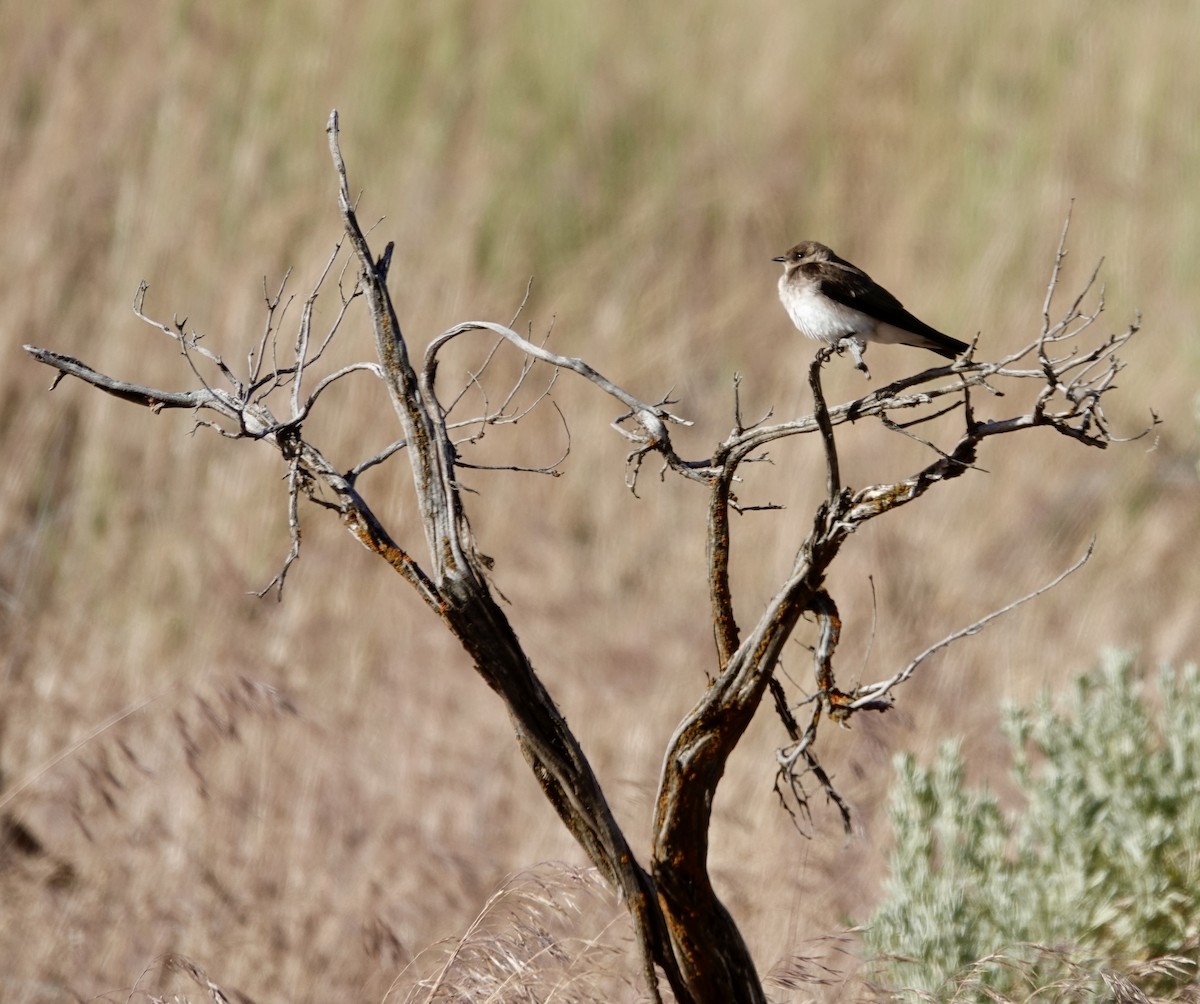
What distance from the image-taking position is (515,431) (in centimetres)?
721

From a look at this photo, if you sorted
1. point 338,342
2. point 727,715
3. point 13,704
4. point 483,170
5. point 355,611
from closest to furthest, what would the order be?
1. point 727,715
2. point 13,704
3. point 355,611
4. point 338,342
5. point 483,170

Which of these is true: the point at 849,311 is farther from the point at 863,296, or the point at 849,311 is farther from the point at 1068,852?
the point at 1068,852

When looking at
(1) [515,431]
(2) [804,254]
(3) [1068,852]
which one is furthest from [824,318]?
(1) [515,431]

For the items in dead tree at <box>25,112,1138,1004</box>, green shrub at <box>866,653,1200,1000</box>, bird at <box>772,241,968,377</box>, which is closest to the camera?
dead tree at <box>25,112,1138,1004</box>

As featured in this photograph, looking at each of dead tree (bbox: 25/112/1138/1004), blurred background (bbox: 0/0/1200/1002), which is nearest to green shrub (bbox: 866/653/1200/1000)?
blurred background (bbox: 0/0/1200/1002)

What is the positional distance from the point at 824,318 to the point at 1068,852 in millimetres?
1724

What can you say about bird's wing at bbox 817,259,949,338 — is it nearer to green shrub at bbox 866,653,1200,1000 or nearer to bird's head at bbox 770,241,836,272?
bird's head at bbox 770,241,836,272

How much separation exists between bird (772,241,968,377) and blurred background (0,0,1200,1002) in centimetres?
129

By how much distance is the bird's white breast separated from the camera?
331cm

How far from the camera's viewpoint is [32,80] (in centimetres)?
813

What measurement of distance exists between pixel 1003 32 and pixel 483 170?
298 centimetres

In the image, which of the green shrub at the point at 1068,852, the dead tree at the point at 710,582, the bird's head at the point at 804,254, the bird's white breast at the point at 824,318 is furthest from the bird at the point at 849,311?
the green shrub at the point at 1068,852

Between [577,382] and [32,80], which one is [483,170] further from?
[32,80]

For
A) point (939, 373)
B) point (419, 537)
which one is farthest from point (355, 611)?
point (939, 373)
